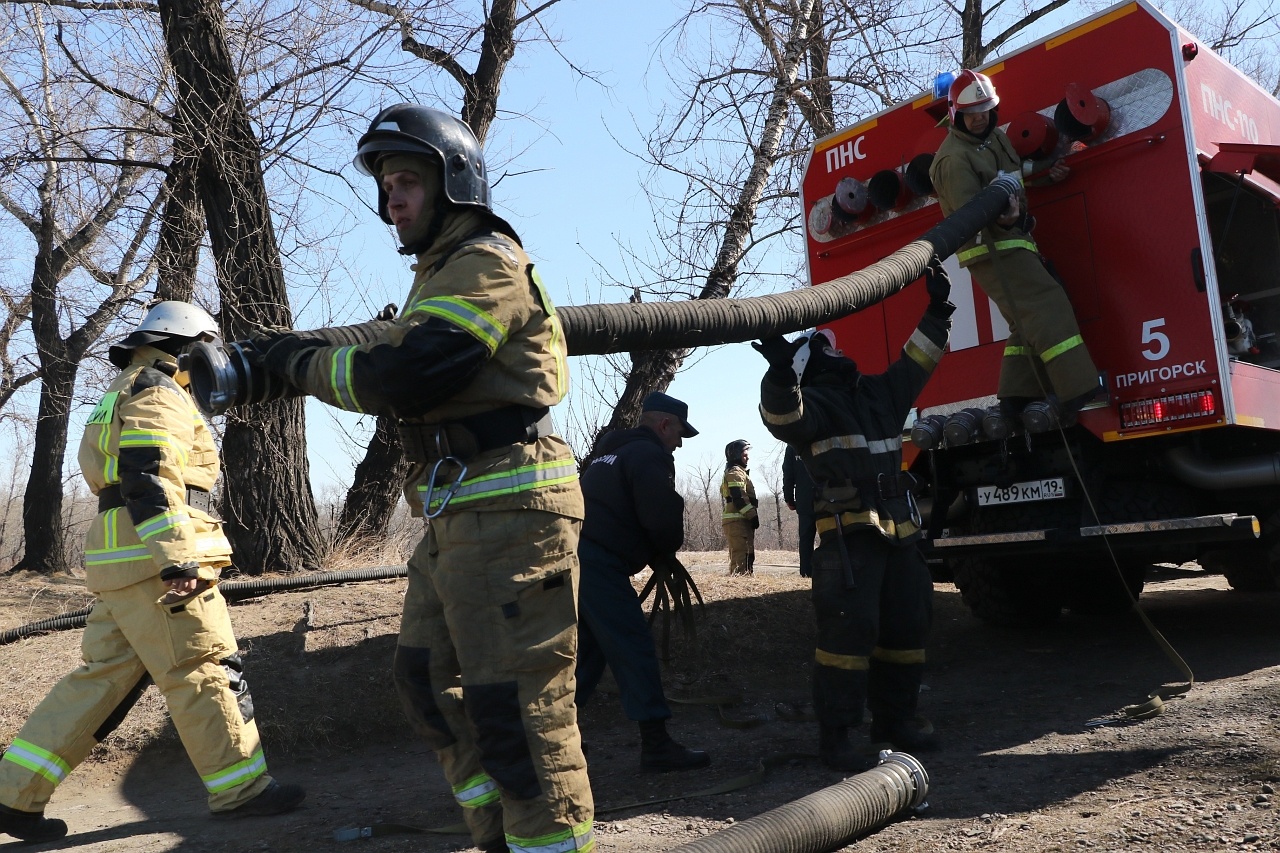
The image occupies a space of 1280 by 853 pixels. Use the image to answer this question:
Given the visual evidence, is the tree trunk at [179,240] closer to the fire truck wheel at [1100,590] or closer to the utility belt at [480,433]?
the utility belt at [480,433]

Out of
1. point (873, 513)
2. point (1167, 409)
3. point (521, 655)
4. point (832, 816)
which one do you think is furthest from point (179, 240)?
point (832, 816)

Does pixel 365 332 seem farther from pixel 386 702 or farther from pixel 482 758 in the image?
pixel 386 702

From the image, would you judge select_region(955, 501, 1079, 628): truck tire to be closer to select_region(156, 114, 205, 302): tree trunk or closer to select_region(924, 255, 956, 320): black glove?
select_region(924, 255, 956, 320): black glove

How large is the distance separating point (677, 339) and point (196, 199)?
6.48 metres

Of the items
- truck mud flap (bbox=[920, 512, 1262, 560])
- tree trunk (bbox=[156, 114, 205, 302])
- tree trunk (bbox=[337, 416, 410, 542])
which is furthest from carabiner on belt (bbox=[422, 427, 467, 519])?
tree trunk (bbox=[156, 114, 205, 302])

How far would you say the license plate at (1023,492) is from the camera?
18.7 feet

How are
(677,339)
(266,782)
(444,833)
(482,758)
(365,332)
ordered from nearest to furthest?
(482,758)
(365,332)
(677,339)
(444,833)
(266,782)

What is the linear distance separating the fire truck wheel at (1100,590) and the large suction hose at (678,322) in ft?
11.1

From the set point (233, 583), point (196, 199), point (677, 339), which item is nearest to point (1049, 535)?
point (677, 339)

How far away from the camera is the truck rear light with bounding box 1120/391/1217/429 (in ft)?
16.9

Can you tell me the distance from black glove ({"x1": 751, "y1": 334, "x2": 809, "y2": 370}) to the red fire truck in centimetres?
201

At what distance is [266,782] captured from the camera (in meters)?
4.36

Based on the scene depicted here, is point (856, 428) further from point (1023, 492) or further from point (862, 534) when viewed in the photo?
point (1023, 492)

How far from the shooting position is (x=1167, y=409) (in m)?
5.28
